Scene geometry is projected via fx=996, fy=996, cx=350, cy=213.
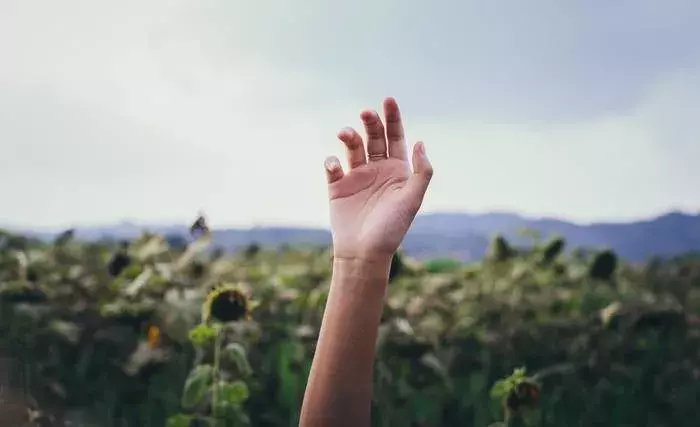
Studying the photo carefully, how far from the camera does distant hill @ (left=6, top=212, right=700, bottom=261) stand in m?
2.24

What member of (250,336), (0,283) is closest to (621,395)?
(250,336)

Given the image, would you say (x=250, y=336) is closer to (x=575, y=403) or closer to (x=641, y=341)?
(x=575, y=403)

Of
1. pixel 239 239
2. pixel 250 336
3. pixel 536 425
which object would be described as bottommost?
pixel 536 425

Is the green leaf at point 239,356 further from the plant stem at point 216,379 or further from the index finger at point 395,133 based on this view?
the index finger at point 395,133

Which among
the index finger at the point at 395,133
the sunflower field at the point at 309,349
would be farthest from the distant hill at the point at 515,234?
the index finger at the point at 395,133

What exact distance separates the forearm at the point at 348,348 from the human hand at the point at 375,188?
0.02m

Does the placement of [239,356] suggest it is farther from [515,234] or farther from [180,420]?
[515,234]

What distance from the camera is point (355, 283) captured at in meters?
1.08

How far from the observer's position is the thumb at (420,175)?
1.10 metres

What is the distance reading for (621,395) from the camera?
171cm

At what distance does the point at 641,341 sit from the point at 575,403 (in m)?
0.16

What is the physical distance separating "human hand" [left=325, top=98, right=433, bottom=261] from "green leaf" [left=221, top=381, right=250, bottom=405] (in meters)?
0.62

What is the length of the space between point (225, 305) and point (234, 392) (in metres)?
0.15

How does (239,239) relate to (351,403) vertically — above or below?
above
